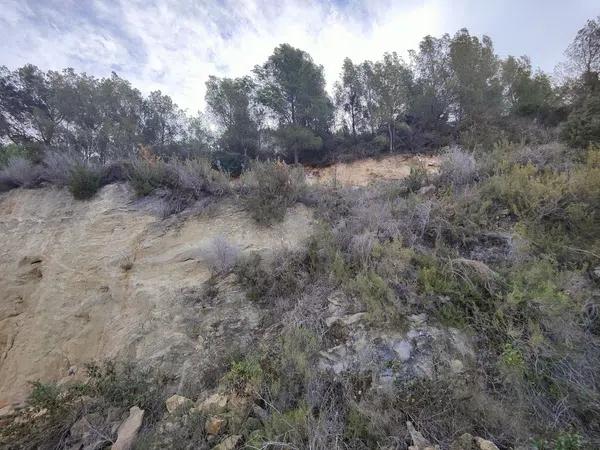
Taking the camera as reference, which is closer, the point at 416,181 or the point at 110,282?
the point at 110,282

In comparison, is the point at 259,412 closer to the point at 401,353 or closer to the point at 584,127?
the point at 401,353

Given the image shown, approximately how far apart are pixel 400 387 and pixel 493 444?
749 mm

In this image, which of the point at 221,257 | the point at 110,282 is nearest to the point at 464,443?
the point at 221,257

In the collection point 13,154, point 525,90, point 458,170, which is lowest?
point 458,170

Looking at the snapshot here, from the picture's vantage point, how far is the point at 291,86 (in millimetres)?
12195

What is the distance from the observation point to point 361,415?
2.34 m

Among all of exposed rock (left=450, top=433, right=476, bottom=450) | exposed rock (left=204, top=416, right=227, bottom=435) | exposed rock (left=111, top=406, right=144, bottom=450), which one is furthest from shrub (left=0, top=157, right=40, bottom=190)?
exposed rock (left=450, top=433, right=476, bottom=450)

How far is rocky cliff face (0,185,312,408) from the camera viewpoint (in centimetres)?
379

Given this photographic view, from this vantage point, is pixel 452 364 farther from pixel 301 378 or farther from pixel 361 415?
pixel 301 378

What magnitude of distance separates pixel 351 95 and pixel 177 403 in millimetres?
14275

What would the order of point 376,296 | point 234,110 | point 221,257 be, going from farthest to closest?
point 234,110
point 221,257
point 376,296

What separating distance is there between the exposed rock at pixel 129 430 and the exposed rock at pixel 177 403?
26 centimetres

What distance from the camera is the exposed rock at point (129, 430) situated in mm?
2496

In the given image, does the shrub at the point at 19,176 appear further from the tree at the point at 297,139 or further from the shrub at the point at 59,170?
the tree at the point at 297,139
